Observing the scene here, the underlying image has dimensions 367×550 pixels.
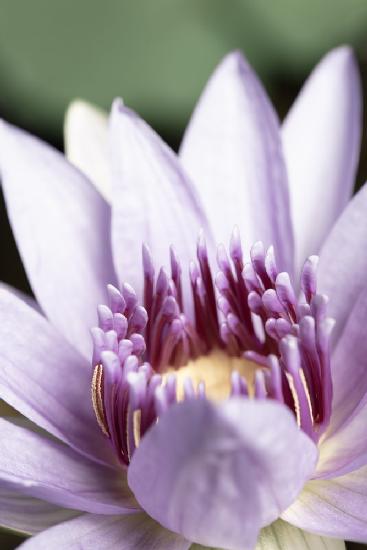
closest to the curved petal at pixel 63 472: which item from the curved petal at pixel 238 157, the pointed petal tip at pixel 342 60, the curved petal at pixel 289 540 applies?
the curved petal at pixel 289 540

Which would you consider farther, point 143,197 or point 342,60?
point 342,60

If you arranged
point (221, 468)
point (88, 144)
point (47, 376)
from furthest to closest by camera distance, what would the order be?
point (88, 144)
point (47, 376)
point (221, 468)

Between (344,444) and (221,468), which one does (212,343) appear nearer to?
(344,444)

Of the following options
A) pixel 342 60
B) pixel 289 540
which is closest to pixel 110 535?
pixel 289 540

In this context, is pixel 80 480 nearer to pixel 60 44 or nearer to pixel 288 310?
pixel 288 310

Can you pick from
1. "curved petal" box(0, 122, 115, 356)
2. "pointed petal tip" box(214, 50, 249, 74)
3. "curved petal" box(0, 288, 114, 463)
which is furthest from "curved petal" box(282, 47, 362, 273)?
"curved petal" box(0, 288, 114, 463)

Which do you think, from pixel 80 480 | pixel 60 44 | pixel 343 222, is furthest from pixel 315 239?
pixel 60 44
